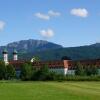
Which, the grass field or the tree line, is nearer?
the grass field

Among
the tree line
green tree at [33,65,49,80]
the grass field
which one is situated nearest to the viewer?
the grass field

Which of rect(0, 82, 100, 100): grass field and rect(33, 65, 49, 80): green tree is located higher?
rect(33, 65, 49, 80): green tree

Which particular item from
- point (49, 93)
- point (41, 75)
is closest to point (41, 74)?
point (41, 75)

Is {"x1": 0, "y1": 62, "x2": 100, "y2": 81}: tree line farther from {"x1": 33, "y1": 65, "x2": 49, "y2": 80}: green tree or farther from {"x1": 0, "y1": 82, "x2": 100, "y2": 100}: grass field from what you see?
{"x1": 0, "y1": 82, "x2": 100, "y2": 100}: grass field

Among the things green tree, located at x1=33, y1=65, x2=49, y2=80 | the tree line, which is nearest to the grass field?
the tree line

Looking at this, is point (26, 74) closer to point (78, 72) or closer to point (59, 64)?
point (78, 72)

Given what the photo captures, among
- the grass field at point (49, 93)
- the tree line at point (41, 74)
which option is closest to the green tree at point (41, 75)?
the tree line at point (41, 74)

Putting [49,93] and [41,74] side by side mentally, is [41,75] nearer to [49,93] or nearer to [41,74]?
[41,74]

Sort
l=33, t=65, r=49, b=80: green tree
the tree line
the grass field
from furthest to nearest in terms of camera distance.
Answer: l=33, t=65, r=49, b=80: green tree
the tree line
the grass field

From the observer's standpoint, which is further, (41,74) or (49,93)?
(41,74)

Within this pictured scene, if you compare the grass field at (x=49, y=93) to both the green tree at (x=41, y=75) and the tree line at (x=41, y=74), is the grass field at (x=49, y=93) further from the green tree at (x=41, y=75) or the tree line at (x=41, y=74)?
the green tree at (x=41, y=75)

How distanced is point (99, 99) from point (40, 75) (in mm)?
88759

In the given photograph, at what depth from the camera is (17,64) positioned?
18538 cm

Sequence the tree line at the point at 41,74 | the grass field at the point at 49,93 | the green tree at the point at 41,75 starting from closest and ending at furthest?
the grass field at the point at 49,93 → the tree line at the point at 41,74 → the green tree at the point at 41,75
